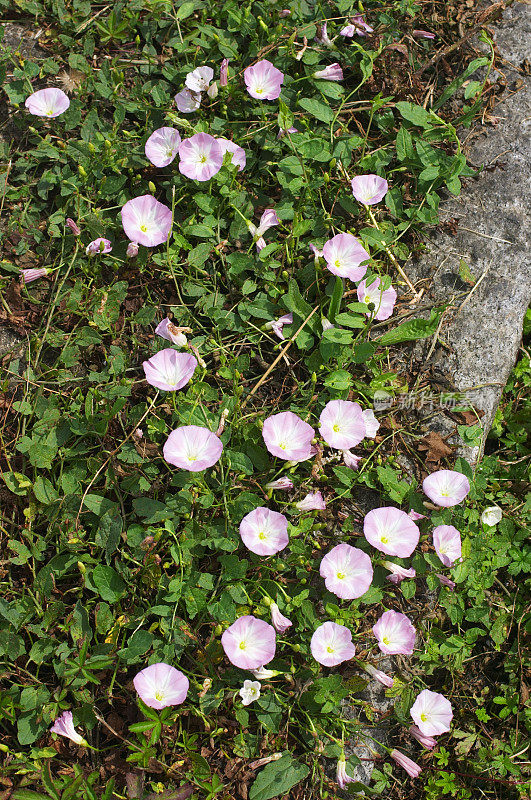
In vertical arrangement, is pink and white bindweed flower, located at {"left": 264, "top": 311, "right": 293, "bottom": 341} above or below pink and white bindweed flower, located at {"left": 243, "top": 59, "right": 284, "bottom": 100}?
below

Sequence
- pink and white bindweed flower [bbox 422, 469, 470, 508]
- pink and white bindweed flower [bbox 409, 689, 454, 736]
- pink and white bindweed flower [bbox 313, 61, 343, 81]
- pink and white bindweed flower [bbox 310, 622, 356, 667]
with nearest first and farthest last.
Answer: pink and white bindweed flower [bbox 310, 622, 356, 667] < pink and white bindweed flower [bbox 409, 689, 454, 736] < pink and white bindweed flower [bbox 422, 469, 470, 508] < pink and white bindweed flower [bbox 313, 61, 343, 81]

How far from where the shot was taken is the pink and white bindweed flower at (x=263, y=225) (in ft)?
7.56

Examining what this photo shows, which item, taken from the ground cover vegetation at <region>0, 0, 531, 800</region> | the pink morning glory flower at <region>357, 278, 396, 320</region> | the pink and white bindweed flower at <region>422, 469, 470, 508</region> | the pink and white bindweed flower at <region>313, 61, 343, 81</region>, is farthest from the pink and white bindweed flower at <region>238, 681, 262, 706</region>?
the pink and white bindweed flower at <region>313, 61, 343, 81</region>

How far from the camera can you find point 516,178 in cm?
266

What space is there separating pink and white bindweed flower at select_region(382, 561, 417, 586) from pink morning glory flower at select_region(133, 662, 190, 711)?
707mm

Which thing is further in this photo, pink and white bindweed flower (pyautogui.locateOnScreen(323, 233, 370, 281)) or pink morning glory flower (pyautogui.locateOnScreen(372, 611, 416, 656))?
pink and white bindweed flower (pyautogui.locateOnScreen(323, 233, 370, 281))

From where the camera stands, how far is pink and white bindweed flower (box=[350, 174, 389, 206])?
94.1 inches

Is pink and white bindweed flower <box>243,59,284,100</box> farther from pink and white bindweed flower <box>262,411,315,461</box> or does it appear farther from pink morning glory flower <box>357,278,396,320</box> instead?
pink and white bindweed flower <box>262,411,315,461</box>

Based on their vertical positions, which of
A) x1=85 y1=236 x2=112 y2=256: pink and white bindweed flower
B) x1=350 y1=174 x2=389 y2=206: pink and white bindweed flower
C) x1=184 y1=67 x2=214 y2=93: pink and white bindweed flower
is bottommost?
x1=85 y1=236 x2=112 y2=256: pink and white bindweed flower

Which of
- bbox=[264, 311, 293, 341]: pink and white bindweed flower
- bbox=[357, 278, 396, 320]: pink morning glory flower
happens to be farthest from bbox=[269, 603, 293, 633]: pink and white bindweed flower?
bbox=[357, 278, 396, 320]: pink morning glory flower

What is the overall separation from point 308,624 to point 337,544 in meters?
0.28

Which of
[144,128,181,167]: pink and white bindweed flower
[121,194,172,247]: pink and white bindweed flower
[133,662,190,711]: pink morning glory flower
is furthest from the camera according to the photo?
[144,128,181,167]: pink and white bindweed flower

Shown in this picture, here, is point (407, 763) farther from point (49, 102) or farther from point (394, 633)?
point (49, 102)

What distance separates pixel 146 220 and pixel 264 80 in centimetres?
74
